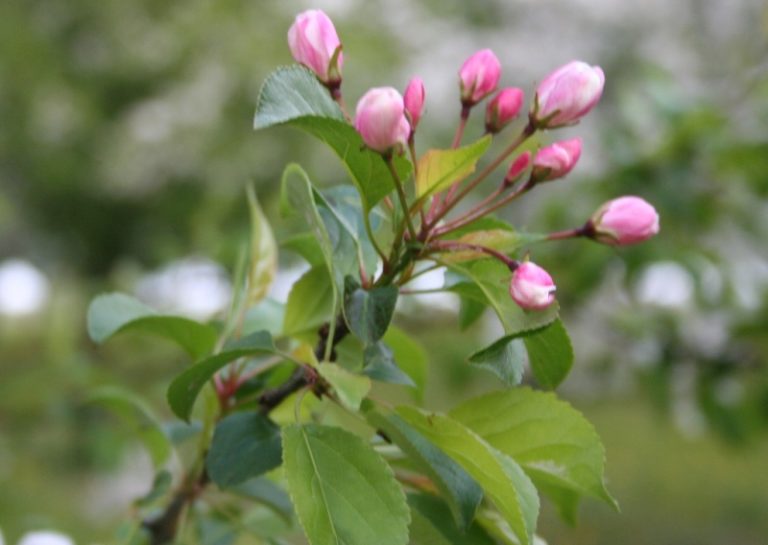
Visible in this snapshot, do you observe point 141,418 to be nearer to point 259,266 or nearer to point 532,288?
point 259,266

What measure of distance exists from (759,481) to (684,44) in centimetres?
242

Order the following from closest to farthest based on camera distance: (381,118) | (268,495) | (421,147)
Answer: (381,118) → (268,495) → (421,147)

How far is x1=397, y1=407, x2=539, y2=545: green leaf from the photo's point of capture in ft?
0.83

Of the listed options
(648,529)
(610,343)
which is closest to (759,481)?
(648,529)

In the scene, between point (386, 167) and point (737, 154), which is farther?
point (737, 154)

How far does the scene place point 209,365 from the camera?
0.27 metres

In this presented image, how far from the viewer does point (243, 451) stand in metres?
0.31

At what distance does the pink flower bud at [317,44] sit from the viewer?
0.28m

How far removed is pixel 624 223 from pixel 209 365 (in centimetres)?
13

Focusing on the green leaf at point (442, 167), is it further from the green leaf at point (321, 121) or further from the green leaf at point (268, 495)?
the green leaf at point (268, 495)

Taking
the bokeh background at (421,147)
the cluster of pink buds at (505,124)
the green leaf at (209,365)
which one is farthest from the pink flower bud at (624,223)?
the bokeh background at (421,147)

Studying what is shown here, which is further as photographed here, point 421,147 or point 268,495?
point 421,147

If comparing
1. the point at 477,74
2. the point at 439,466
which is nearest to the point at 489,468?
the point at 439,466

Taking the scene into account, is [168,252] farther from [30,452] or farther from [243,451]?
[243,451]
